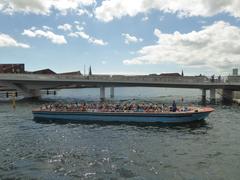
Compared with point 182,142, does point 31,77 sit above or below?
above

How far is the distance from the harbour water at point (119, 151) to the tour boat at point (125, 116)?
9.05 ft

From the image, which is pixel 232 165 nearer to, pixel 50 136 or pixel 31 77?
pixel 50 136

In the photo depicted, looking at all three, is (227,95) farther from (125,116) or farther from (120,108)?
(125,116)

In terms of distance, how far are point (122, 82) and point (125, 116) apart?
43.2m

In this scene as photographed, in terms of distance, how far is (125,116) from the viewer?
5181cm

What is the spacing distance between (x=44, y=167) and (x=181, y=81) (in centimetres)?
7040

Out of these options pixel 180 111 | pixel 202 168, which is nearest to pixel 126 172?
pixel 202 168

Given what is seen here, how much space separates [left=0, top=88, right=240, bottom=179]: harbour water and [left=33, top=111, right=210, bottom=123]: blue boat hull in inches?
109

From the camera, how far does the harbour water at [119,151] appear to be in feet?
83.9

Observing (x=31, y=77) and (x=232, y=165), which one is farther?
(x=31, y=77)

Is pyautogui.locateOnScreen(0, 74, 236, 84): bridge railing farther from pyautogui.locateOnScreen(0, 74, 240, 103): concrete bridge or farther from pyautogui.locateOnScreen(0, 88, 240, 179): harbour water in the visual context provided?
pyautogui.locateOnScreen(0, 88, 240, 179): harbour water

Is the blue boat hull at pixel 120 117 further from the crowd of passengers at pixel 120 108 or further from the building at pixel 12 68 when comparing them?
the building at pixel 12 68

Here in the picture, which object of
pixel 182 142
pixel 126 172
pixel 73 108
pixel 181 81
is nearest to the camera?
pixel 126 172

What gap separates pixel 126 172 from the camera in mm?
25609
